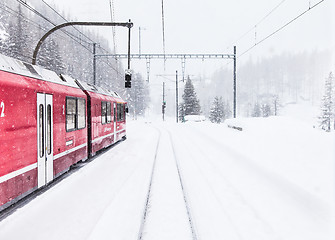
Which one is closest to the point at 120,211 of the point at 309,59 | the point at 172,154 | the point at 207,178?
the point at 207,178

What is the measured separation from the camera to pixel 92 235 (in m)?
3.84

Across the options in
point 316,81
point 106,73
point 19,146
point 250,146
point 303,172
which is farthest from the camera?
point 316,81

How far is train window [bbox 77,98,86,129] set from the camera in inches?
329

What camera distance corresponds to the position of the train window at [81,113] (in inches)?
329

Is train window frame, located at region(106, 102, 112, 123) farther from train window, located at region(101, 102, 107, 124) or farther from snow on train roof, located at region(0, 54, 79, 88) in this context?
snow on train roof, located at region(0, 54, 79, 88)

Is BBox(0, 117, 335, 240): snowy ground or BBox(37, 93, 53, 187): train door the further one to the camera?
BBox(37, 93, 53, 187): train door

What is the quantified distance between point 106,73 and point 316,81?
399 feet

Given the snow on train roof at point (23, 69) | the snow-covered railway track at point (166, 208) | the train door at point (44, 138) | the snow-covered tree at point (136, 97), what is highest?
the snow-covered tree at point (136, 97)

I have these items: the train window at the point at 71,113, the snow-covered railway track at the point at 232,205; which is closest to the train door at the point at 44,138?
the train window at the point at 71,113

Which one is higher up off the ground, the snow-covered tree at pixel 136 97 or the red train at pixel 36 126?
the snow-covered tree at pixel 136 97

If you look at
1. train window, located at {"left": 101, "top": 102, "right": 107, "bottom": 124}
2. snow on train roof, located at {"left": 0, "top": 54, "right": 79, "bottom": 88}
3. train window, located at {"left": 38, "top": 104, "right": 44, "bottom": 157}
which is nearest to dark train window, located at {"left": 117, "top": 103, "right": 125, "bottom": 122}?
train window, located at {"left": 101, "top": 102, "right": 107, "bottom": 124}

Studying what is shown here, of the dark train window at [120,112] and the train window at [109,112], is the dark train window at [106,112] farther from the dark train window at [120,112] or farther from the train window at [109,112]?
the dark train window at [120,112]

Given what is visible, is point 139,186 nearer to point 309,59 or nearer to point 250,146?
point 250,146

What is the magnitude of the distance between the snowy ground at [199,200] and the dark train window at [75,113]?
156cm
